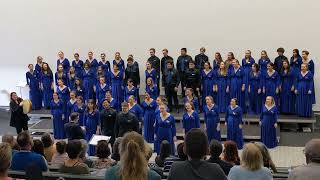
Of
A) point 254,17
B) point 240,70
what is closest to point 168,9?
point 254,17

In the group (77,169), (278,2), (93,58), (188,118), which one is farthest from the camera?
(93,58)

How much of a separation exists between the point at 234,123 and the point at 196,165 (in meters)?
9.48

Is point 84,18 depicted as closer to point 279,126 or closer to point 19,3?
point 19,3

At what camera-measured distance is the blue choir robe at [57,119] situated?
14.7m

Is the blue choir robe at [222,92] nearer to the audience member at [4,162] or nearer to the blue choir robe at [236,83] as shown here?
the blue choir robe at [236,83]

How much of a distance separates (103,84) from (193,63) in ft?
8.97

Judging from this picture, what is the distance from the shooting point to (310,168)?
13.9 ft

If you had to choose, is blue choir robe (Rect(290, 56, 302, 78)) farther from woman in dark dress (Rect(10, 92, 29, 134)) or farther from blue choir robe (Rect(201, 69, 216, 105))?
woman in dark dress (Rect(10, 92, 29, 134))

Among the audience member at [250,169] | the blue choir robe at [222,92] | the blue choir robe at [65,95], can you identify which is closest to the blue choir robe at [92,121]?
the blue choir robe at [65,95]

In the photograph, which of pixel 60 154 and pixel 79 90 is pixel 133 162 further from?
pixel 79 90

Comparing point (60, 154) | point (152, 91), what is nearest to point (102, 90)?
point (152, 91)

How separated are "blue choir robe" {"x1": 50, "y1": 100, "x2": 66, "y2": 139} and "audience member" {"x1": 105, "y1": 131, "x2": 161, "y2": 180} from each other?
10726 mm

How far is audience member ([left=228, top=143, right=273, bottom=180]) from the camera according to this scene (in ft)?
16.0

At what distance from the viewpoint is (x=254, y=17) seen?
17.2 meters
